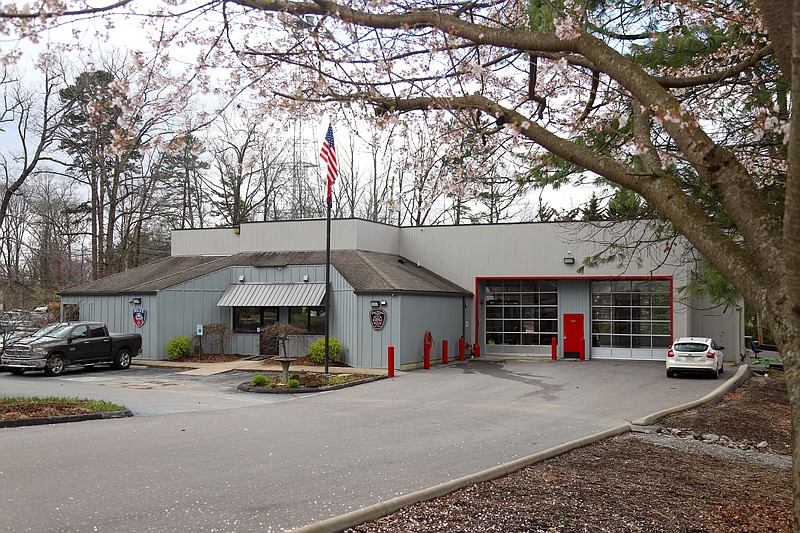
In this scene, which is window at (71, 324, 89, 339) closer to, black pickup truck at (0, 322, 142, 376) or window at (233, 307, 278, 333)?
black pickup truck at (0, 322, 142, 376)

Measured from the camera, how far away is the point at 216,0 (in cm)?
700

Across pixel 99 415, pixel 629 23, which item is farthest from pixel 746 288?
pixel 99 415

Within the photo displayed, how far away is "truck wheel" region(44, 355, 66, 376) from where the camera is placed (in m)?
23.1

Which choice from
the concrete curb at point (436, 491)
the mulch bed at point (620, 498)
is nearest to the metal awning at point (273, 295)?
the concrete curb at point (436, 491)

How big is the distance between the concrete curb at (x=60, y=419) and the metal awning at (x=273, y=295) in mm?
13221

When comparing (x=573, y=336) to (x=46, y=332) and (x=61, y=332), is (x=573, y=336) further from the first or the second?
(x=46, y=332)

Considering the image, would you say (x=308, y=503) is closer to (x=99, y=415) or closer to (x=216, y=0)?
(x=216, y=0)

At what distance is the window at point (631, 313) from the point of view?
1190 inches

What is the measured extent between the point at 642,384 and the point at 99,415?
600 inches

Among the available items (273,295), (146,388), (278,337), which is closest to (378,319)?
(278,337)

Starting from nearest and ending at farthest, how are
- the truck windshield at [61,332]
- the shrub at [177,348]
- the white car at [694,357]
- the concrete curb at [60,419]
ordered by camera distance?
the concrete curb at [60,419] < the white car at [694,357] < the truck windshield at [61,332] < the shrub at [177,348]

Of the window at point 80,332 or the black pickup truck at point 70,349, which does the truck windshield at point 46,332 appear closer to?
the black pickup truck at point 70,349

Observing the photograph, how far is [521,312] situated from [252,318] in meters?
11.7

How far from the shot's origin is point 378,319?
26156 millimetres
